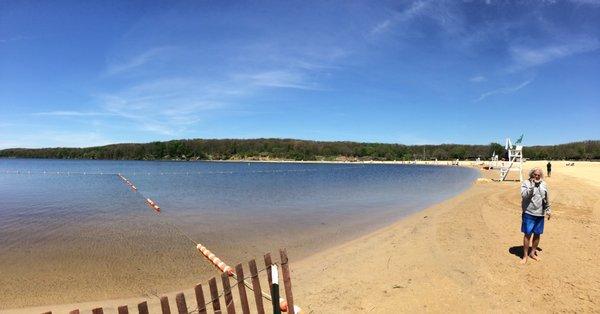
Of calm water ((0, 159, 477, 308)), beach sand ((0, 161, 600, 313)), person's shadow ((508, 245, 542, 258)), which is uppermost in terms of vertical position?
person's shadow ((508, 245, 542, 258))

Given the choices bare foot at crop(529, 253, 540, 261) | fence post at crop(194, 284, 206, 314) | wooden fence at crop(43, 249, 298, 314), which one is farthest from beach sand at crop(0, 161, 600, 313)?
fence post at crop(194, 284, 206, 314)

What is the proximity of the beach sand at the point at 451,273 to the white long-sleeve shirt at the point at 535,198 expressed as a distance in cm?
113

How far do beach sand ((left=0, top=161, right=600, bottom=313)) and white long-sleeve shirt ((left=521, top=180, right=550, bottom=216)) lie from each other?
44.4 inches

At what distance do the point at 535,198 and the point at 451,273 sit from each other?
2.38 m

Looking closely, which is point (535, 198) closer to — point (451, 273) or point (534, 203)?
point (534, 203)

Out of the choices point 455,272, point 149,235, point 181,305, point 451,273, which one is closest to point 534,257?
point 455,272

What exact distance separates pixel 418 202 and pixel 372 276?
16.3 m

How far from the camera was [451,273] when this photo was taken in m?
8.10

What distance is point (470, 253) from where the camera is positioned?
31.3ft

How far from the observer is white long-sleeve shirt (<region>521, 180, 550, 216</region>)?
831 centimetres

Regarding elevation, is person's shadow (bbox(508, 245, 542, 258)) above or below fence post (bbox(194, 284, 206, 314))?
below

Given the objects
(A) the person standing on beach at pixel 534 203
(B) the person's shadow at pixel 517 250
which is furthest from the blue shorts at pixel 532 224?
(B) the person's shadow at pixel 517 250

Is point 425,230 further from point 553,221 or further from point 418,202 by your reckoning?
Answer: point 418,202

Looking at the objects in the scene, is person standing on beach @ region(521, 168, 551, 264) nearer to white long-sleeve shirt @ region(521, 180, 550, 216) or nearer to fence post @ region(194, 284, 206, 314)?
white long-sleeve shirt @ region(521, 180, 550, 216)
